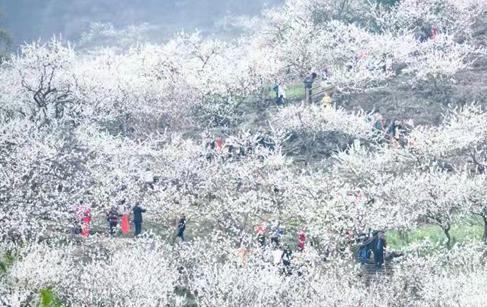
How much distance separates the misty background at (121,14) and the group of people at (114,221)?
3098 inches

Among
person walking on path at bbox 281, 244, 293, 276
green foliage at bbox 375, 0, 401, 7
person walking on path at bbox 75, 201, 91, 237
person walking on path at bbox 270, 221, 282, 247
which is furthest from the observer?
green foliage at bbox 375, 0, 401, 7

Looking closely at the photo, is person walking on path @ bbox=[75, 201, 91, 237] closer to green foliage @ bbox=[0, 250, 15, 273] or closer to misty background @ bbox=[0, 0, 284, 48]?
green foliage @ bbox=[0, 250, 15, 273]

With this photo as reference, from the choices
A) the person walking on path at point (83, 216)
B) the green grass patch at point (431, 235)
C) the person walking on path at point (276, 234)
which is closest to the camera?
the person walking on path at point (83, 216)

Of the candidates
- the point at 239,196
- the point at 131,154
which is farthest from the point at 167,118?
the point at 239,196

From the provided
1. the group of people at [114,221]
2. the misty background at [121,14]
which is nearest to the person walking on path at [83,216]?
the group of people at [114,221]

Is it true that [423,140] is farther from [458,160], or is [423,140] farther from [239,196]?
[239,196]

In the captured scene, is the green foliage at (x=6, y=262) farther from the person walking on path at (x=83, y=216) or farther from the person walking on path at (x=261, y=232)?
the person walking on path at (x=261, y=232)

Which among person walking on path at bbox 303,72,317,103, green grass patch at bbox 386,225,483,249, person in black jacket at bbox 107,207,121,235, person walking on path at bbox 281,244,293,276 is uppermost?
person walking on path at bbox 303,72,317,103

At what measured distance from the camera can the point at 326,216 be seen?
2434cm

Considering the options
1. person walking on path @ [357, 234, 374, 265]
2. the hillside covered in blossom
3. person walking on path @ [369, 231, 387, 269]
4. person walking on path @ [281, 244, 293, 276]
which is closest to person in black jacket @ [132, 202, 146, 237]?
the hillside covered in blossom

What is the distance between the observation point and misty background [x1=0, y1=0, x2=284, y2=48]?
107m

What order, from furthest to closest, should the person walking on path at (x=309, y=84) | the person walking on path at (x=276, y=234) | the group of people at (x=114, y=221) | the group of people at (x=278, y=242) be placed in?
the person walking on path at (x=309, y=84) < the person walking on path at (x=276, y=234) < the group of people at (x=114, y=221) < the group of people at (x=278, y=242)

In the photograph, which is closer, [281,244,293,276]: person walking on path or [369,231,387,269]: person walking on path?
[281,244,293,276]: person walking on path

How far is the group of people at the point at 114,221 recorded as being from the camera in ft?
82.1
